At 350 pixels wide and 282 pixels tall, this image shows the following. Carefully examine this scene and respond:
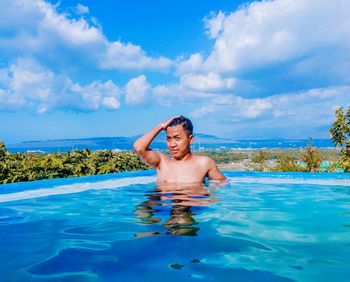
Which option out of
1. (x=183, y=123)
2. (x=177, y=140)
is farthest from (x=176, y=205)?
(x=183, y=123)

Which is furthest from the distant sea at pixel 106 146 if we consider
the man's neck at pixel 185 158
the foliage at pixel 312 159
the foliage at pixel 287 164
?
the man's neck at pixel 185 158

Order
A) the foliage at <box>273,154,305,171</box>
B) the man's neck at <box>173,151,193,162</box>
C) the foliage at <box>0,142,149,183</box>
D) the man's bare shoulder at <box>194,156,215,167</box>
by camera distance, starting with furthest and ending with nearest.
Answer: the foliage at <box>273,154,305,171</box>
the foliage at <box>0,142,149,183</box>
the man's bare shoulder at <box>194,156,215,167</box>
the man's neck at <box>173,151,193,162</box>

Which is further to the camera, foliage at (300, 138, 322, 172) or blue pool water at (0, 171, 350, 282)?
foliage at (300, 138, 322, 172)

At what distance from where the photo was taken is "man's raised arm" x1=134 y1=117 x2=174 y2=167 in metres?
4.76

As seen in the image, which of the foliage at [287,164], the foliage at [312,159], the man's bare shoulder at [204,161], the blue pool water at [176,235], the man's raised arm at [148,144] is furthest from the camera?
the foliage at [287,164]

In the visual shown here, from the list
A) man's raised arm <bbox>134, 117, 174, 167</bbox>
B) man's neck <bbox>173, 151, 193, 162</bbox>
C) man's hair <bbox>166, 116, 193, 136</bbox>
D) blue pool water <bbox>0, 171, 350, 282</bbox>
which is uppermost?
man's hair <bbox>166, 116, 193, 136</bbox>

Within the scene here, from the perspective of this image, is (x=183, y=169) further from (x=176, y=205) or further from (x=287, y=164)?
(x=287, y=164)

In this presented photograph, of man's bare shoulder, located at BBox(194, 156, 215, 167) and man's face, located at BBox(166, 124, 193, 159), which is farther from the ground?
man's face, located at BBox(166, 124, 193, 159)

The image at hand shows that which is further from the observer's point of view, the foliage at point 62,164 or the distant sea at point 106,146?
the distant sea at point 106,146

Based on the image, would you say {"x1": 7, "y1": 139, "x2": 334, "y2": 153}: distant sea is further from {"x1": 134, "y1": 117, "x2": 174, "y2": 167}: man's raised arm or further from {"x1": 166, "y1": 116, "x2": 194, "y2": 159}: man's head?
{"x1": 166, "y1": 116, "x2": 194, "y2": 159}: man's head

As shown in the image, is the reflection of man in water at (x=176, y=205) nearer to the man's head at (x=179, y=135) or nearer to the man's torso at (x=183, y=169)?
the man's torso at (x=183, y=169)

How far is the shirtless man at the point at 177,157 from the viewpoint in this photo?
479 centimetres

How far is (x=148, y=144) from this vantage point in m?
4.80

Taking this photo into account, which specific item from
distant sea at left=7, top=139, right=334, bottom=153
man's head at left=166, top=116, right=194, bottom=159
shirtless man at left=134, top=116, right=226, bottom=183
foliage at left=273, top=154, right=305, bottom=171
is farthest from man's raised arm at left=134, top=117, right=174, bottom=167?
foliage at left=273, top=154, right=305, bottom=171
